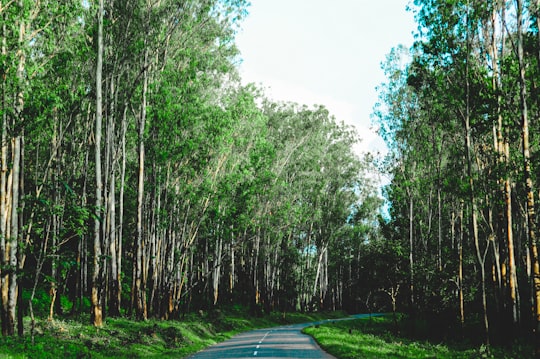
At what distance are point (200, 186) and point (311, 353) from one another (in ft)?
50.2

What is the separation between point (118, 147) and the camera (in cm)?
2609

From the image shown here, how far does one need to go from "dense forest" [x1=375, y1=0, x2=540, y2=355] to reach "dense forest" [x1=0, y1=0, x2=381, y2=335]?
710cm

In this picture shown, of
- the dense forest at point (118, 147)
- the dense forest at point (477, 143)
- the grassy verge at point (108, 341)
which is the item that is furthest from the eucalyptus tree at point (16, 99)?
the dense forest at point (477, 143)

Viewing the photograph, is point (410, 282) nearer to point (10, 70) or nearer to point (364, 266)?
point (10, 70)

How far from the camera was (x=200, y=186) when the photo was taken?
32594 mm

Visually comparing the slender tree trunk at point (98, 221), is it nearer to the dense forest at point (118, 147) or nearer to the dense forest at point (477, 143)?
the dense forest at point (118, 147)

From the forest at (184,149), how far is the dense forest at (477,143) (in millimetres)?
126

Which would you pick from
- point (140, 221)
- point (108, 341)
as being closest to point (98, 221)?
point (108, 341)

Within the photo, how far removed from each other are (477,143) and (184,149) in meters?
17.4

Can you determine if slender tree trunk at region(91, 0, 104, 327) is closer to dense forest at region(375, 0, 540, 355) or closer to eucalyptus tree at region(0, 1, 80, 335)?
eucalyptus tree at region(0, 1, 80, 335)

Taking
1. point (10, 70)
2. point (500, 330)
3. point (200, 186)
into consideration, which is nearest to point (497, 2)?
point (500, 330)

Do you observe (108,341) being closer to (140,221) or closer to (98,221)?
(98,221)

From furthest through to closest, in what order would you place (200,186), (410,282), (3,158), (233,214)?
(410,282), (233,214), (200,186), (3,158)

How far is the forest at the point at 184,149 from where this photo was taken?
18359 millimetres
